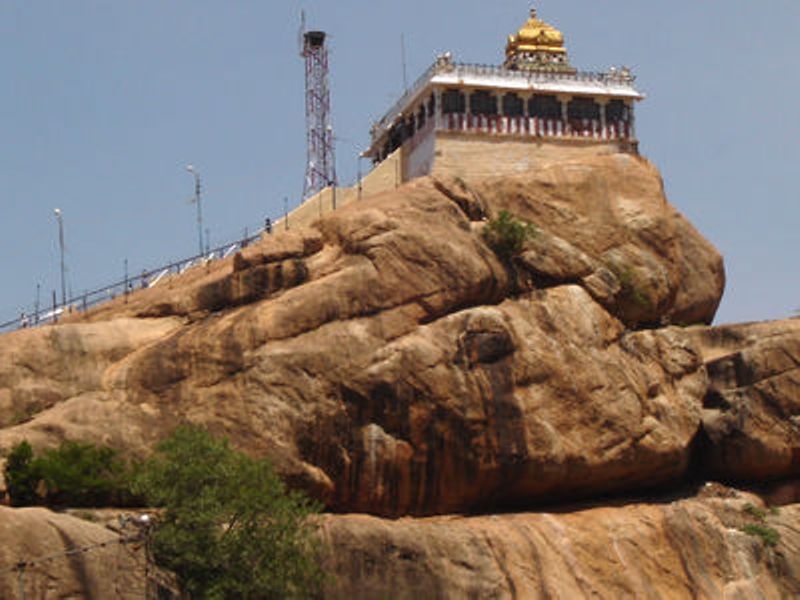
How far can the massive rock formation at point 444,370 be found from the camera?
202ft

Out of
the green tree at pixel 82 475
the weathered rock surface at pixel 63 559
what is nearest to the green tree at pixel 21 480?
the green tree at pixel 82 475

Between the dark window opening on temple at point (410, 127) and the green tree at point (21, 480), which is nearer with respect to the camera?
the green tree at point (21, 480)

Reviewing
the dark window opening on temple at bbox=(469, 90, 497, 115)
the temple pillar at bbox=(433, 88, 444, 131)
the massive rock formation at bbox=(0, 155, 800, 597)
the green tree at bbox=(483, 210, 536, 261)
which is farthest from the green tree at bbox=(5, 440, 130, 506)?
the dark window opening on temple at bbox=(469, 90, 497, 115)

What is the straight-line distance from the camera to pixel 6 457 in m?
57.5

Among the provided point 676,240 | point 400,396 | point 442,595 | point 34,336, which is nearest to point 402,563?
point 442,595

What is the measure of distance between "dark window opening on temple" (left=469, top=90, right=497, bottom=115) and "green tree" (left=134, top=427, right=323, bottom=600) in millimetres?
30974

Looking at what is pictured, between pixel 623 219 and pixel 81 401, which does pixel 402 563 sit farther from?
pixel 623 219

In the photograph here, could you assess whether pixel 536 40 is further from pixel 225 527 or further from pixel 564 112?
pixel 225 527

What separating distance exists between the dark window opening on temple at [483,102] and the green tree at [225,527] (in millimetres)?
30974

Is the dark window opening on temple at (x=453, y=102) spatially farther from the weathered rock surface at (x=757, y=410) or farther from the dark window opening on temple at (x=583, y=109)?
the weathered rock surface at (x=757, y=410)

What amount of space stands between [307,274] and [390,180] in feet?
51.8

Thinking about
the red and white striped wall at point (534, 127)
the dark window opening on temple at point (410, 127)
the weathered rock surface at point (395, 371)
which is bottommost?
the weathered rock surface at point (395, 371)

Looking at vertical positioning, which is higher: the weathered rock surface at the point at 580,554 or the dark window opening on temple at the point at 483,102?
the dark window opening on temple at the point at 483,102

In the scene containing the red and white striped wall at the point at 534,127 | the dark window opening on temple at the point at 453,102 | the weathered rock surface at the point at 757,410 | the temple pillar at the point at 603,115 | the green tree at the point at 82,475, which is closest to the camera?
the green tree at the point at 82,475
